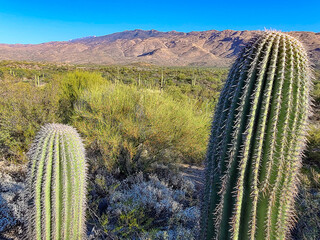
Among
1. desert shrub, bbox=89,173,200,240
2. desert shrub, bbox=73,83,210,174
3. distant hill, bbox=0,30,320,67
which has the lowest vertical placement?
desert shrub, bbox=89,173,200,240

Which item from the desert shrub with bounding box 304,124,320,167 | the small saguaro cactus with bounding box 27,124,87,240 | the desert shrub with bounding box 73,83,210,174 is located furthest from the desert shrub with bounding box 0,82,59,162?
the desert shrub with bounding box 304,124,320,167

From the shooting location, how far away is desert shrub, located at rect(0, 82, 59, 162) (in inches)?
214

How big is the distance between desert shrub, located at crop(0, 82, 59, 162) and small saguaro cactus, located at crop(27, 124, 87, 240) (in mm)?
3335

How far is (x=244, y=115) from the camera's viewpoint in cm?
183

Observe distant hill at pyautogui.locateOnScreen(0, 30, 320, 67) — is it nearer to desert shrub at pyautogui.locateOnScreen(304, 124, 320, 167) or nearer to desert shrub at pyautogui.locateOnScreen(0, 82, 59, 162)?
desert shrub at pyautogui.locateOnScreen(304, 124, 320, 167)

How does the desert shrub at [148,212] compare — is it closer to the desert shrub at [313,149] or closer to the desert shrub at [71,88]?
the desert shrub at [71,88]

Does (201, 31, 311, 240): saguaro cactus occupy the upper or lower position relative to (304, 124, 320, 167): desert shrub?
upper

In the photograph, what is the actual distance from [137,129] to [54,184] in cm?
294

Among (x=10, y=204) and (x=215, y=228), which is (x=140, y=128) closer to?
(x=10, y=204)

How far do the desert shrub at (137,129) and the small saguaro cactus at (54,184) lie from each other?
8.29ft

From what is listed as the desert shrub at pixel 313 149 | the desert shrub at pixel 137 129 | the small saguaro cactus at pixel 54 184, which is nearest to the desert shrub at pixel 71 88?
the desert shrub at pixel 137 129

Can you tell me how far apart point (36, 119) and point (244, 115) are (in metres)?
5.48

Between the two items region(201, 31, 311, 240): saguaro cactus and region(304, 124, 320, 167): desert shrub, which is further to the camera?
region(304, 124, 320, 167): desert shrub

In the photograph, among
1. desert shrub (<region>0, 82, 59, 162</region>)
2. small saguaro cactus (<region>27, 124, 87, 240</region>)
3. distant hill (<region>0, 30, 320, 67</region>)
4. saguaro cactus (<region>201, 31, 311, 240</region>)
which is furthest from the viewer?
distant hill (<region>0, 30, 320, 67</region>)
